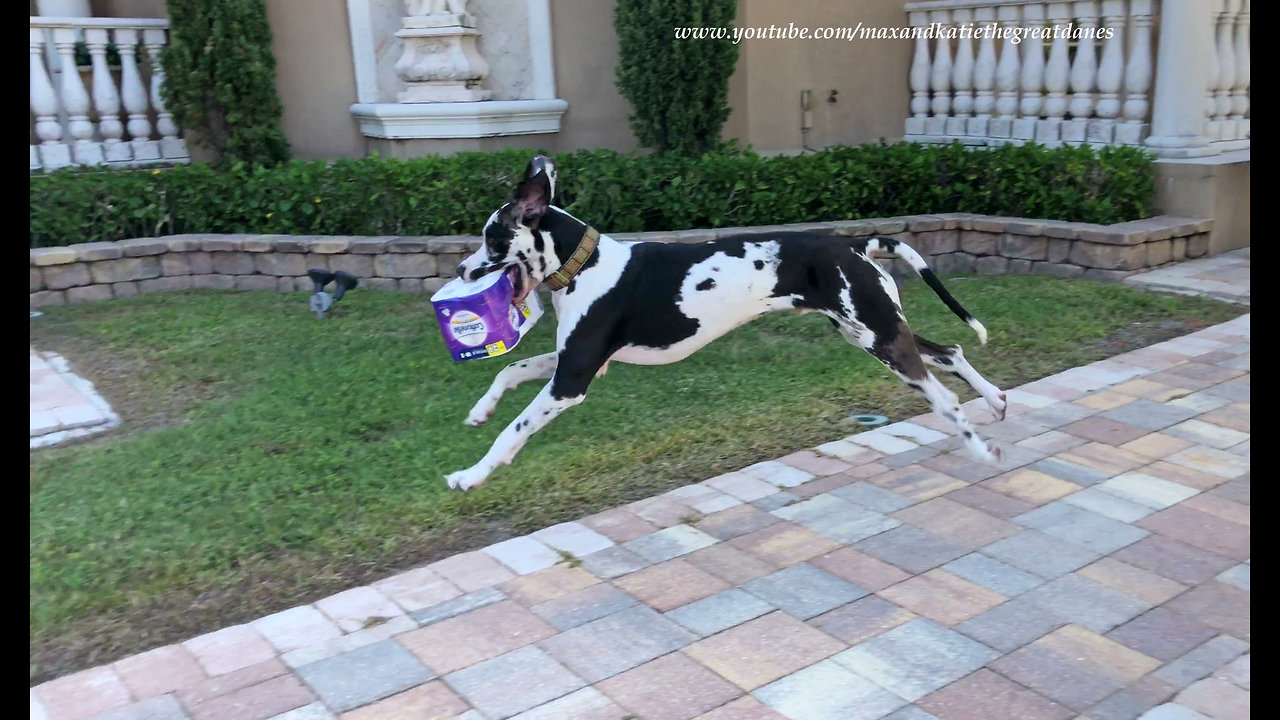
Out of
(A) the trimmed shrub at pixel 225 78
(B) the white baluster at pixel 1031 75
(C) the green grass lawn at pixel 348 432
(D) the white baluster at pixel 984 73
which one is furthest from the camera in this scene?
(D) the white baluster at pixel 984 73

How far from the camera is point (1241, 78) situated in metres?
8.77

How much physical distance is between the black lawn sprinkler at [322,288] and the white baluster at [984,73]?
6.13m

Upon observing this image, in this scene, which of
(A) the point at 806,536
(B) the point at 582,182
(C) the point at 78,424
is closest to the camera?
(A) the point at 806,536

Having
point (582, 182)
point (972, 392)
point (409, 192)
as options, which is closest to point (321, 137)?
point (409, 192)

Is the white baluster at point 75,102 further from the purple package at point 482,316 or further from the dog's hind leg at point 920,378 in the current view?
the dog's hind leg at point 920,378

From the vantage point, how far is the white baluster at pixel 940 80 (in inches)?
385

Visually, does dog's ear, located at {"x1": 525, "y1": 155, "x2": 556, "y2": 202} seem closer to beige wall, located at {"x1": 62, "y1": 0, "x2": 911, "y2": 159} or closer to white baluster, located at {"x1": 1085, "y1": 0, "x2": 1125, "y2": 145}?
beige wall, located at {"x1": 62, "y1": 0, "x2": 911, "y2": 159}

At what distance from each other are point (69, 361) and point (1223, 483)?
662 centimetres

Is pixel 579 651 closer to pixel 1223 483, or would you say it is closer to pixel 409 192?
pixel 1223 483

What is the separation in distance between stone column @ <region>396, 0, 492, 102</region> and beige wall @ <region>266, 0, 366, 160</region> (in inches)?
26.2

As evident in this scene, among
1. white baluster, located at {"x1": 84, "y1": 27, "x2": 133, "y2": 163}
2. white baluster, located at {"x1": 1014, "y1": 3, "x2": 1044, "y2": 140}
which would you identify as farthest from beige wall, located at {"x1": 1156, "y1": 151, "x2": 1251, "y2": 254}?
white baluster, located at {"x1": 84, "y1": 27, "x2": 133, "y2": 163}

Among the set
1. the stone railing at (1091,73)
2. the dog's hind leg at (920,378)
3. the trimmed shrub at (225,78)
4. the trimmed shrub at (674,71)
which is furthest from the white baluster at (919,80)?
the dog's hind leg at (920,378)

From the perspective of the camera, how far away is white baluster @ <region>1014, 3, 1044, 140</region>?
901 cm

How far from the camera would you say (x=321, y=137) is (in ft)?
31.0
